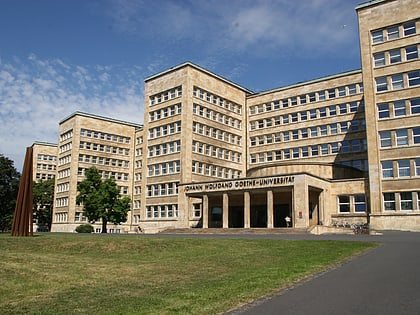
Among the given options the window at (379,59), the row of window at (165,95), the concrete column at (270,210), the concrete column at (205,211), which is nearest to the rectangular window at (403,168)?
the window at (379,59)

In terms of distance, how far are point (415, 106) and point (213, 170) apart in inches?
1145

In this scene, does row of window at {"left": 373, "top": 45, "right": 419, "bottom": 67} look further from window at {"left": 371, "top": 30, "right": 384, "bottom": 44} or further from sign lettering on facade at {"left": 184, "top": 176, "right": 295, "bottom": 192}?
sign lettering on facade at {"left": 184, "top": 176, "right": 295, "bottom": 192}

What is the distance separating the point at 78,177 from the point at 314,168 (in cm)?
4505

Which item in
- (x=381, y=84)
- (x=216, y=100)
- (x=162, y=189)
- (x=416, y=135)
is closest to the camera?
(x=416, y=135)

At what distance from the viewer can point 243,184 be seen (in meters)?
44.7

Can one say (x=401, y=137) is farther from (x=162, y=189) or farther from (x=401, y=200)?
(x=162, y=189)

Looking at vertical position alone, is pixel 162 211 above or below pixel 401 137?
below

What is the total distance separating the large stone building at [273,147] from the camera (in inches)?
1729

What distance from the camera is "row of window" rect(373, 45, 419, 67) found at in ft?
147

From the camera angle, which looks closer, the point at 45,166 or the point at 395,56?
the point at 395,56

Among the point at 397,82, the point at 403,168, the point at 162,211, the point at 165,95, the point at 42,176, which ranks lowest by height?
the point at 162,211

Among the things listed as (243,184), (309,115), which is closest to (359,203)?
(243,184)

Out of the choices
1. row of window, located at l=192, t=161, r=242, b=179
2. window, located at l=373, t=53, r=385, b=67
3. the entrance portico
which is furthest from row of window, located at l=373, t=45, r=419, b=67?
row of window, located at l=192, t=161, r=242, b=179

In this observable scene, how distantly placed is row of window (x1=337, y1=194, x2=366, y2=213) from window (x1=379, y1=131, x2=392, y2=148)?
613 centimetres
